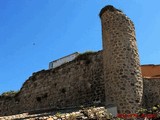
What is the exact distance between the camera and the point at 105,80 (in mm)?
14633

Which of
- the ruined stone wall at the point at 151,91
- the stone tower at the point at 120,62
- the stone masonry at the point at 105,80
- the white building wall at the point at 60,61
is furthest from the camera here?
the white building wall at the point at 60,61

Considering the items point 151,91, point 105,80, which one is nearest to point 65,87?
point 105,80

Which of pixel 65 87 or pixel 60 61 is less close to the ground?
pixel 60 61

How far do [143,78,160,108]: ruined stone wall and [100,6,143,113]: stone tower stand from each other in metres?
1.24

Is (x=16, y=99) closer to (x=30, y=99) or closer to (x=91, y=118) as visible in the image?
(x=30, y=99)

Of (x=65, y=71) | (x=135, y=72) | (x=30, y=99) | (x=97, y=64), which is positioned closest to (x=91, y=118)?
(x=135, y=72)

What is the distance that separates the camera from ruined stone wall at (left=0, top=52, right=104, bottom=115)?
16.6m

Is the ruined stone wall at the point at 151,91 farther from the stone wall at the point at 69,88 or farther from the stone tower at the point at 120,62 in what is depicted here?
the stone tower at the point at 120,62

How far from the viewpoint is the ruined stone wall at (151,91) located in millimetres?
15297

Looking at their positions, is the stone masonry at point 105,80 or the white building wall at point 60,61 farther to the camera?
the white building wall at point 60,61

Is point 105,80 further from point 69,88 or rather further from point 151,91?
point 69,88

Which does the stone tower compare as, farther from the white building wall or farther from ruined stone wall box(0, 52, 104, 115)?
the white building wall

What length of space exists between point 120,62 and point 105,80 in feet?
3.84

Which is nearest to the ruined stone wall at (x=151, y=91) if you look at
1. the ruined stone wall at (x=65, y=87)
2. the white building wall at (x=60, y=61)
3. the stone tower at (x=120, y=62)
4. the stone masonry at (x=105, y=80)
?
the stone masonry at (x=105, y=80)
